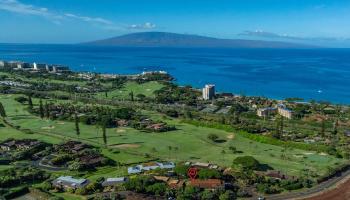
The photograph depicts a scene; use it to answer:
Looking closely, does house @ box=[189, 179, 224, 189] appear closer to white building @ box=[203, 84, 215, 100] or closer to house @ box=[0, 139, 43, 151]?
house @ box=[0, 139, 43, 151]

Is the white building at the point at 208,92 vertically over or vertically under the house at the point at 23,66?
under

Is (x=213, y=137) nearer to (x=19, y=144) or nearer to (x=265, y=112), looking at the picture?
(x=265, y=112)

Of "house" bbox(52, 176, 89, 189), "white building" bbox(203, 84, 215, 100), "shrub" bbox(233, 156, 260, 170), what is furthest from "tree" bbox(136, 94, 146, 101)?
"house" bbox(52, 176, 89, 189)

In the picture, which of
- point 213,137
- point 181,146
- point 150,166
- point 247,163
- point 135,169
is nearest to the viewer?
point 135,169

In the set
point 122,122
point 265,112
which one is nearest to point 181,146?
point 122,122

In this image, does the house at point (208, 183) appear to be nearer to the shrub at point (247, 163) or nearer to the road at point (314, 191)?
the road at point (314, 191)

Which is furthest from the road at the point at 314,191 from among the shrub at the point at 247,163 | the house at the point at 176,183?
the house at the point at 176,183
